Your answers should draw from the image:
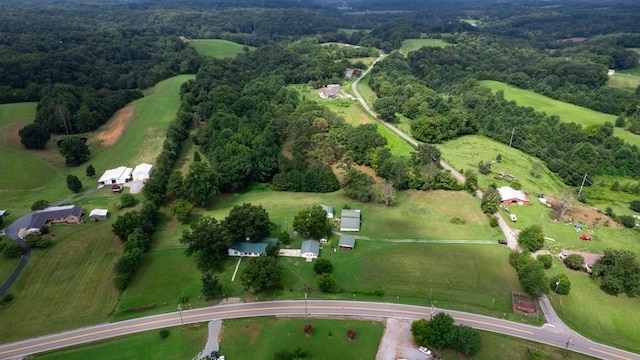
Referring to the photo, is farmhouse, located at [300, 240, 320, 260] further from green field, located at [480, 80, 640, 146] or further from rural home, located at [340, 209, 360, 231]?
green field, located at [480, 80, 640, 146]

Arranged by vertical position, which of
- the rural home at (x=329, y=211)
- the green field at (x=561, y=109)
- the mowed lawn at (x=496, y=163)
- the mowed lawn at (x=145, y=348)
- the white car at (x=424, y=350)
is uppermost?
the green field at (x=561, y=109)

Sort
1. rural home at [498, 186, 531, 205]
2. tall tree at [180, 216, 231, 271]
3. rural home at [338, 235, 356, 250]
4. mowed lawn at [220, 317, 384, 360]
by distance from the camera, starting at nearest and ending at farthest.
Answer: mowed lawn at [220, 317, 384, 360] < tall tree at [180, 216, 231, 271] < rural home at [338, 235, 356, 250] < rural home at [498, 186, 531, 205]

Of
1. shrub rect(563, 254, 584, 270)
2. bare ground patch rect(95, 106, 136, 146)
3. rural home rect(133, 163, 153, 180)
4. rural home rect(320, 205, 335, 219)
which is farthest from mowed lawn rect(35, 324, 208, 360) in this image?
bare ground patch rect(95, 106, 136, 146)

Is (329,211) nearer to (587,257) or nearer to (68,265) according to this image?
(587,257)

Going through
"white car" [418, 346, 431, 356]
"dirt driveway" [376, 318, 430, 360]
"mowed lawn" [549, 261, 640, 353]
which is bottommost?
"mowed lawn" [549, 261, 640, 353]

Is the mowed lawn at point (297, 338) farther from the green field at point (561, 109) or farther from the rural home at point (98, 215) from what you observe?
the green field at point (561, 109)

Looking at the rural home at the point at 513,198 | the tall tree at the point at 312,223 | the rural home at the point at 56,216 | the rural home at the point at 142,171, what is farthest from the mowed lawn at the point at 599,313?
the rural home at the point at 142,171

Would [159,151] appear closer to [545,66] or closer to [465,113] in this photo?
[465,113]
